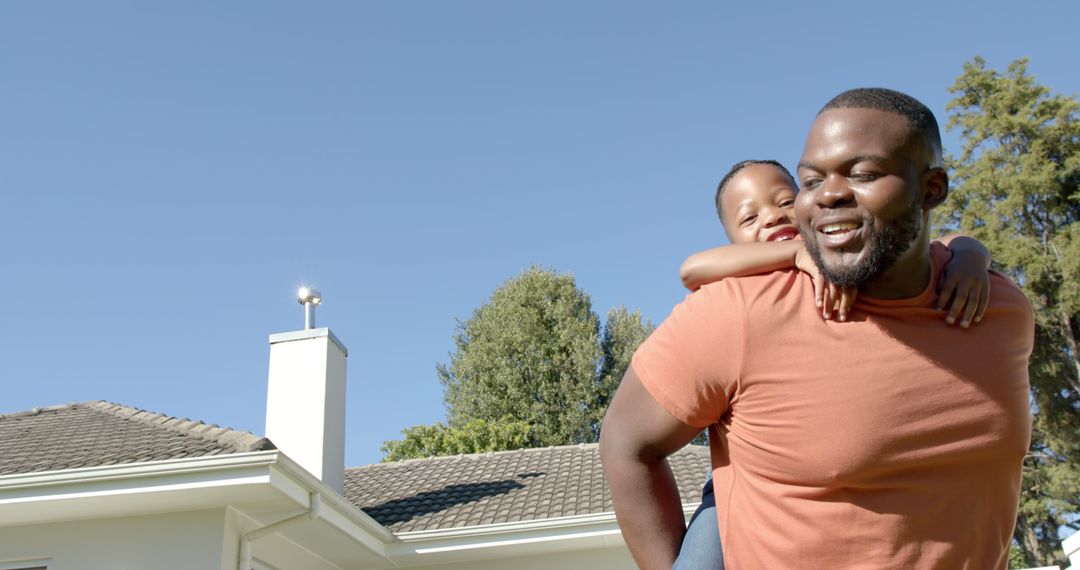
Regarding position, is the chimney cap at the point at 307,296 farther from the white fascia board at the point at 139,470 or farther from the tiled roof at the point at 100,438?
the white fascia board at the point at 139,470

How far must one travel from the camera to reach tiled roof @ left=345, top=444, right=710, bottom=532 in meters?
10.2

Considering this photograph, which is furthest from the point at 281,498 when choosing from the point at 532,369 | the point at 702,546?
the point at 532,369

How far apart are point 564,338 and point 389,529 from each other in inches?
830

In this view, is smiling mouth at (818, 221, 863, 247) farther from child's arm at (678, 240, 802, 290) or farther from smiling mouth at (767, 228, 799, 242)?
smiling mouth at (767, 228, 799, 242)

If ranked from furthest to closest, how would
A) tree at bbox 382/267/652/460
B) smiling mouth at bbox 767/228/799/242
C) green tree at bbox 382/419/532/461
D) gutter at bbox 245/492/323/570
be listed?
1. tree at bbox 382/267/652/460
2. green tree at bbox 382/419/532/461
3. gutter at bbox 245/492/323/570
4. smiling mouth at bbox 767/228/799/242

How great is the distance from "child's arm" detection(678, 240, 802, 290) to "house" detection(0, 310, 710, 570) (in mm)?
5859

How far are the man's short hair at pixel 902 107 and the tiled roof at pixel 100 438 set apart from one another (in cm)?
644

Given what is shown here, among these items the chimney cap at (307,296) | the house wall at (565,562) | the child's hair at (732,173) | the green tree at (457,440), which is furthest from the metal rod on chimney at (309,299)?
the green tree at (457,440)

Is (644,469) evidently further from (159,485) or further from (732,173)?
(159,485)

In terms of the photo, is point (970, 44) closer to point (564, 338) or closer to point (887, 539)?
point (564, 338)

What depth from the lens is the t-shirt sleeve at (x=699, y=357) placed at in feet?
4.73

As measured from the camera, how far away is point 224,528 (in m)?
7.70

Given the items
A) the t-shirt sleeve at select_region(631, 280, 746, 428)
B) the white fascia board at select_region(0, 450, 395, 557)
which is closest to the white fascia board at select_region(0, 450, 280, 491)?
the white fascia board at select_region(0, 450, 395, 557)

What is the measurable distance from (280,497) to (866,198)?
6762 mm
